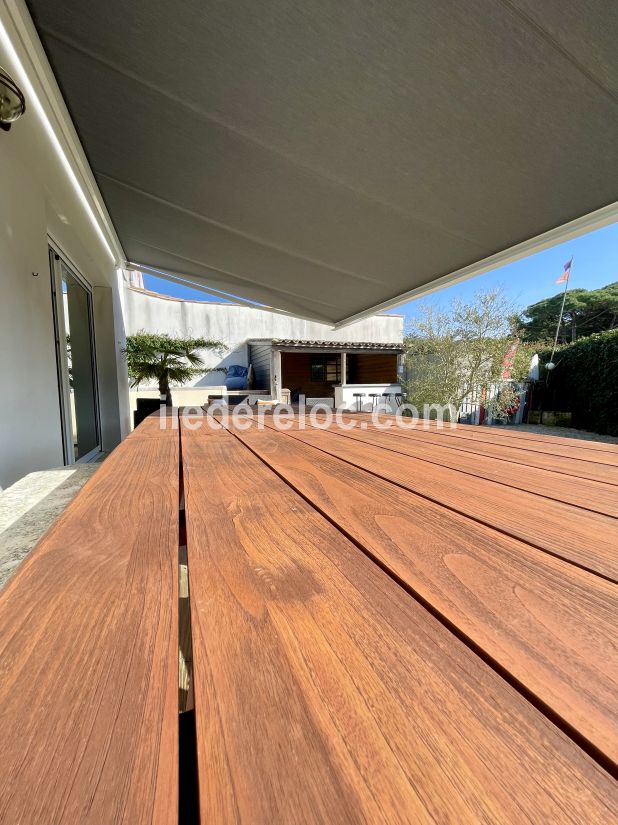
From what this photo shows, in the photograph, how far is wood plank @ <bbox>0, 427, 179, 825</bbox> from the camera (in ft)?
0.70

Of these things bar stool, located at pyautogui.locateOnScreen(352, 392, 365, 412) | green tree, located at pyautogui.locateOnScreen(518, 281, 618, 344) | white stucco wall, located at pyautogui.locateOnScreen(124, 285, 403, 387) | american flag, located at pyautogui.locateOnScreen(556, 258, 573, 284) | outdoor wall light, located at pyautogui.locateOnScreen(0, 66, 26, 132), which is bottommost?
bar stool, located at pyautogui.locateOnScreen(352, 392, 365, 412)

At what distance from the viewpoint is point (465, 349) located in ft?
25.0

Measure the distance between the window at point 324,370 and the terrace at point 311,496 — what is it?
35.5 feet

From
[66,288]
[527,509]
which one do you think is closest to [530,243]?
[527,509]

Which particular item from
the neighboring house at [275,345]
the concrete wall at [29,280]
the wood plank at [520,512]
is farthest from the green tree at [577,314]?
the wood plank at [520,512]

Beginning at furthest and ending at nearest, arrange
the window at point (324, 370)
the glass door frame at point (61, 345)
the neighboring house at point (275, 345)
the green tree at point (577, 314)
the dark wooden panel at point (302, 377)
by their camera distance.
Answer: the green tree at point (577, 314)
the window at point (324, 370)
the dark wooden panel at point (302, 377)
the neighboring house at point (275, 345)
the glass door frame at point (61, 345)

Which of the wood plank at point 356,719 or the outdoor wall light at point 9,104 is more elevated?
the outdoor wall light at point 9,104

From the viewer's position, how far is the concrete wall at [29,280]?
1.74 m

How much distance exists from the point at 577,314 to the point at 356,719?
3007 cm

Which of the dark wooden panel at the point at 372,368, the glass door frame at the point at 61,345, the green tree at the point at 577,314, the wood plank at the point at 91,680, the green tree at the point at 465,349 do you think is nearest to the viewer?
the wood plank at the point at 91,680

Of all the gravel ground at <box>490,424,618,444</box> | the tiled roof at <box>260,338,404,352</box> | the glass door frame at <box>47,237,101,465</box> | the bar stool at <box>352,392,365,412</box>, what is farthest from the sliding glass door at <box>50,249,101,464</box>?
the bar stool at <box>352,392,365,412</box>

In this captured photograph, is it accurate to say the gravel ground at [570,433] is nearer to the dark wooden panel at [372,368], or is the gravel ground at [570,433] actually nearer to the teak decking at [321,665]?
the dark wooden panel at [372,368]

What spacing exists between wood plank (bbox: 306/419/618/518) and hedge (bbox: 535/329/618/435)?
8.10m

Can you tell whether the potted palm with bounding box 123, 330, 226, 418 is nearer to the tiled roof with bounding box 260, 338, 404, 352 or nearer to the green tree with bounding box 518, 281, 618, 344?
the tiled roof with bounding box 260, 338, 404, 352
